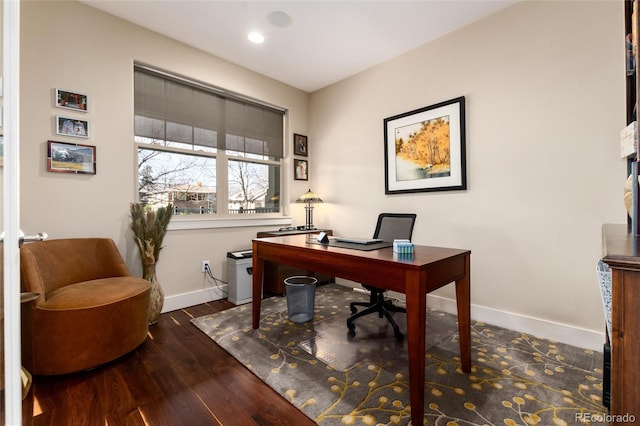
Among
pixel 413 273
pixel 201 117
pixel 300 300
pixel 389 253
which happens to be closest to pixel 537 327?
pixel 389 253

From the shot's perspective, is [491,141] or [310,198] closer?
[491,141]

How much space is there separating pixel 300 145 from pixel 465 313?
3049 mm

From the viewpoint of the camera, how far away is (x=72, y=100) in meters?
2.29

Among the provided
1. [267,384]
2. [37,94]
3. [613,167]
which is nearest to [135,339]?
[267,384]

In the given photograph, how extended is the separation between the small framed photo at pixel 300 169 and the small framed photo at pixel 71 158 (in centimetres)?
223

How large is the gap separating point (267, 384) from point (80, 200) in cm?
213

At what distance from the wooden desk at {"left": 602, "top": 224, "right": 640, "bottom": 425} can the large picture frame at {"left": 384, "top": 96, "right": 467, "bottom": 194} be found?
211cm

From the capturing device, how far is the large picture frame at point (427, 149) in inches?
105

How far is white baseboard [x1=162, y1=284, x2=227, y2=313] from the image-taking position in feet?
9.21

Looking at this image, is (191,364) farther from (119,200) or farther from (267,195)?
(267,195)

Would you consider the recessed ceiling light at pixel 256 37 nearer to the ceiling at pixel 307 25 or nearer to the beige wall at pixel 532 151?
the ceiling at pixel 307 25

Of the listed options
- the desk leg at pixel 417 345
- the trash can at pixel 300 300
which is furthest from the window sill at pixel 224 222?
the desk leg at pixel 417 345

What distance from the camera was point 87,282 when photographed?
6.84 feet

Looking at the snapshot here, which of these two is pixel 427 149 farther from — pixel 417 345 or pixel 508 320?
pixel 417 345
